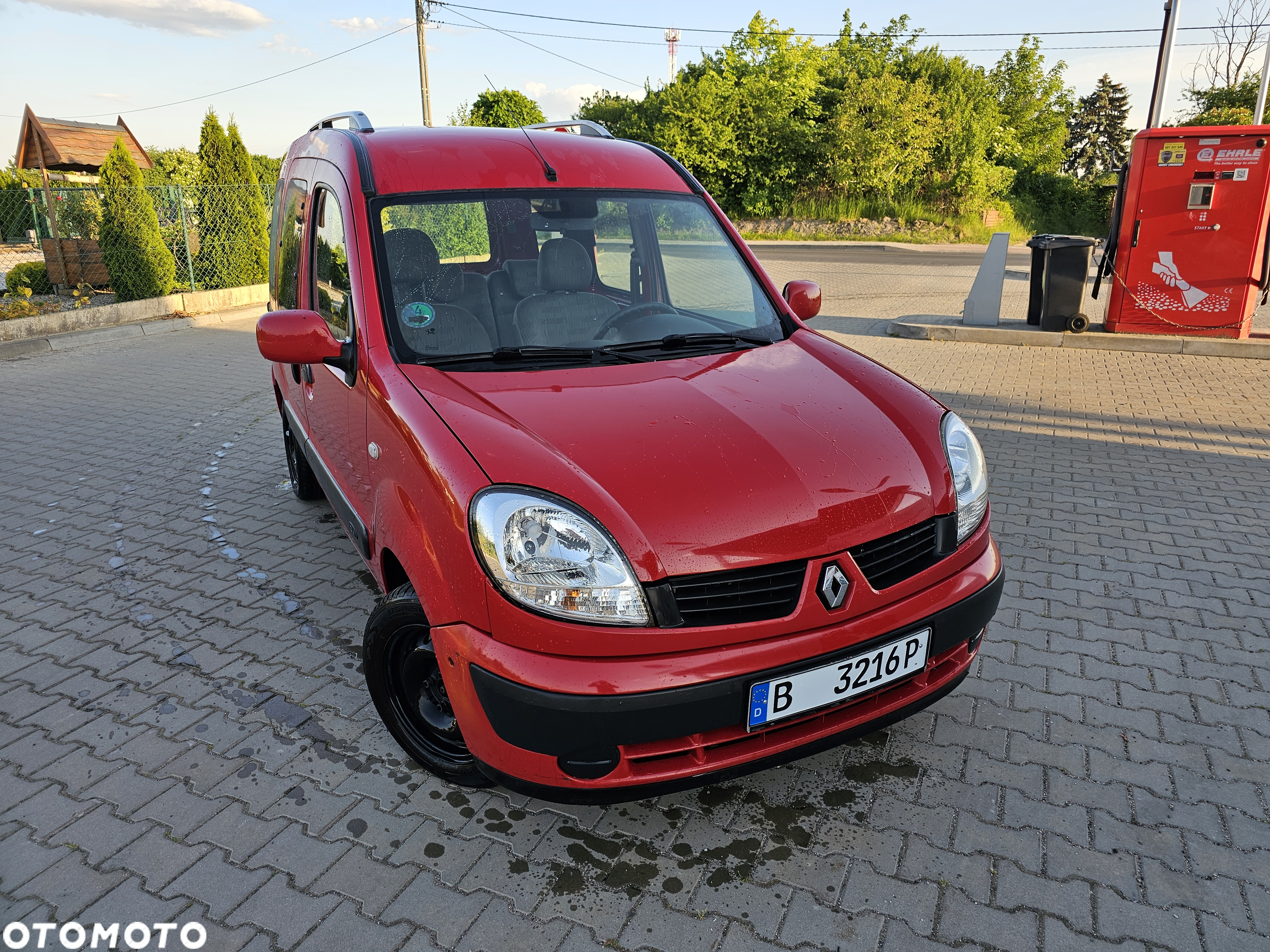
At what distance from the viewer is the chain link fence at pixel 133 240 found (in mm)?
13461

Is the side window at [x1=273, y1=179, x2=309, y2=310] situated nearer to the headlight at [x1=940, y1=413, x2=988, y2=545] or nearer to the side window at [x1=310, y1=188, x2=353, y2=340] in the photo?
the side window at [x1=310, y1=188, x2=353, y2=340]

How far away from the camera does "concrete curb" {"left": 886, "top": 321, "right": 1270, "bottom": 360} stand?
9414 millimetres

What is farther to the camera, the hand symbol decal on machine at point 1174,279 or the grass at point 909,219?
the grass at point 909,219

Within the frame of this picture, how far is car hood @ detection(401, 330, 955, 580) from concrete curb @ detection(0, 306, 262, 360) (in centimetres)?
1084

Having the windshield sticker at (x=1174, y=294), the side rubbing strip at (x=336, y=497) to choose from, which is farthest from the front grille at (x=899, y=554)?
the windshield sticker at (x=1174, y=294)

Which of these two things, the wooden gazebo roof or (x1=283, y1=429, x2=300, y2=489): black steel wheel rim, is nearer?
(x1=283, y1=429, x2=300, y2=489): black steel wheel rim

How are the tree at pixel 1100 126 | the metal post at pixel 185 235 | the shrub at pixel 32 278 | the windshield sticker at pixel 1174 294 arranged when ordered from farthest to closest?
the tree at pixel 1100 126
the shrub at pixel 32 278
the metal post at pixel 185 235
the windshield sticker at pixel 1174 294

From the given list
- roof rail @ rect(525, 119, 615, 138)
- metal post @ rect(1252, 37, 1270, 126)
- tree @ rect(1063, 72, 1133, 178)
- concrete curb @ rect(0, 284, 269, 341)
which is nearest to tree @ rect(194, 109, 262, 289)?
concrete curb @ rect(0, 284, 269, 341)

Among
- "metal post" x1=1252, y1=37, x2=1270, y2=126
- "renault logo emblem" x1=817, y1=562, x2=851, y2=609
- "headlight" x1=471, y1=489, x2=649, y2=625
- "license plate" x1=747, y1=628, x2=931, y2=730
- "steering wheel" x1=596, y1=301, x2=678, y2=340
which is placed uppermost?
"metal post" x1=1252, y1=37, x2=1270, y2=126

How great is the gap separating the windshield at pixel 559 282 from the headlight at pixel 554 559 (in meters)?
0.79

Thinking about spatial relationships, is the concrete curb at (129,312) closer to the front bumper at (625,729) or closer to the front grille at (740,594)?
the front bumper at (625,729)

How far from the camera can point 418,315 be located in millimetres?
2951

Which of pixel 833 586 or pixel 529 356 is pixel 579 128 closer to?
pixel 529 356

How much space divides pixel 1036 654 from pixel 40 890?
3517 millimetres
